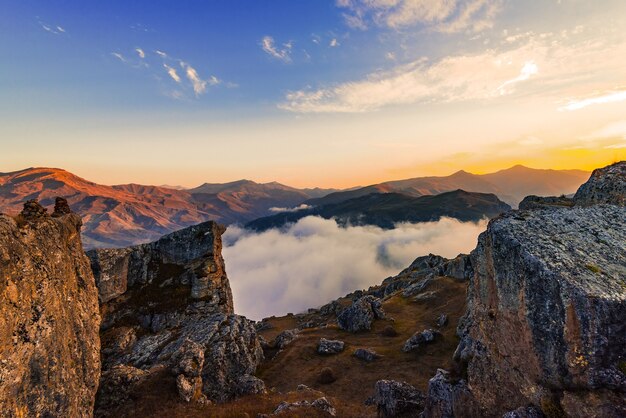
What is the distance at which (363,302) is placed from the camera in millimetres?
85688

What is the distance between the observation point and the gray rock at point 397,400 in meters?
29.8

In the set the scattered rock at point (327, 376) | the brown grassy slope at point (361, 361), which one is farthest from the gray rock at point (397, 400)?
the scattered rock at point (327, 376)

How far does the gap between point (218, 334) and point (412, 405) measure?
26.3 m

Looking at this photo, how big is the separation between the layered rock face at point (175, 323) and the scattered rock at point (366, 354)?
18142 mm

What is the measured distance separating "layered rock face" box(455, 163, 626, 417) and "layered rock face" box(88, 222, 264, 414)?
26864 millimetres

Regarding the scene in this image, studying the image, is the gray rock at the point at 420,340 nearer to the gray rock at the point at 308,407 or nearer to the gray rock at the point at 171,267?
the gray rock at the point at 308,407

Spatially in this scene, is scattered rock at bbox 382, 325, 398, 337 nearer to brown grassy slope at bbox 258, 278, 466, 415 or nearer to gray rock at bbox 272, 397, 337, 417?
brown grassy slope at bbox 258, 278, 466, 415

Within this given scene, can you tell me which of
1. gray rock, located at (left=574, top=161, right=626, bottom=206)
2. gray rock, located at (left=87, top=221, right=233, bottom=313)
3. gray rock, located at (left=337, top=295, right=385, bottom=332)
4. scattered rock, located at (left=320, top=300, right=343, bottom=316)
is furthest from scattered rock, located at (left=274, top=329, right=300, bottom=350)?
scattered rock, located at (left=320, top=300, right=343, bottom=316)

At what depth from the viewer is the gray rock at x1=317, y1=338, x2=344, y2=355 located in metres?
63.8

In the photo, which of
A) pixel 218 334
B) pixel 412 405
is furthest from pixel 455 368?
pixel 218 334

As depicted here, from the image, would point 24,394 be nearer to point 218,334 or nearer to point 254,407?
point 254,407

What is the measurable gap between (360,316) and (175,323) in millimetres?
46296

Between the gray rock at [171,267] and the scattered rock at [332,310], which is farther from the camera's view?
the scattered rock at [332,310]

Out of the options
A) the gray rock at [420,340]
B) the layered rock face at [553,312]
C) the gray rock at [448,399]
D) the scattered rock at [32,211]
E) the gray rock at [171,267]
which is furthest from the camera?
the gray rock at [420,340]
